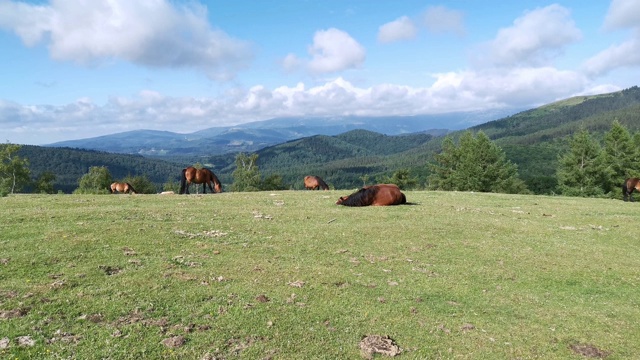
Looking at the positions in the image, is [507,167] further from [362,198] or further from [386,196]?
[362,198]

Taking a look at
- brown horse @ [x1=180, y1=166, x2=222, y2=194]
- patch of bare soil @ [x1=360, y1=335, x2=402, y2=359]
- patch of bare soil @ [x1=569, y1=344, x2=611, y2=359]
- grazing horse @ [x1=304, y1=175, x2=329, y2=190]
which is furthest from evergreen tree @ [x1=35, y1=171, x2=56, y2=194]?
patch of bare soil @ [x1=569, y1=344, x2=611, y2=359]

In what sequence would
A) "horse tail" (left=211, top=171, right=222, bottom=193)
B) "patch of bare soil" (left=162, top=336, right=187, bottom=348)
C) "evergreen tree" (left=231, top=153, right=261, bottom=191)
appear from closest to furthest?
"patch of bare soil" (left=162, top=336, right=187, bottom=348) < "horse tail" (left=211, top=171, right=222, bottom=193) < "evergreen tree" (left=231, top=153, right=261, bottom=191)

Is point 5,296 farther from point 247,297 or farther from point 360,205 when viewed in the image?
point 360,205

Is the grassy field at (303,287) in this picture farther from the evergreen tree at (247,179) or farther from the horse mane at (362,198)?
the evergreen tree at (247,179)

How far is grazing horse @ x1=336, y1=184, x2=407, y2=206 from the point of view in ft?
59.8

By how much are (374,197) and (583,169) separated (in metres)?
50.8

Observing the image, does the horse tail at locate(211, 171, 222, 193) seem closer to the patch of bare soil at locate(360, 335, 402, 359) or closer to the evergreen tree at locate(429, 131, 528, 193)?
the patch of bare soil at locate(360, 335, 402, 359)

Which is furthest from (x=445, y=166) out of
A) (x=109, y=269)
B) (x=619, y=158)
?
(x=109, y=269)

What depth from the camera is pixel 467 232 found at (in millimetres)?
13281

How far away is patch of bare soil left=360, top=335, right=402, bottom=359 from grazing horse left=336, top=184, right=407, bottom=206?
12.0 metres

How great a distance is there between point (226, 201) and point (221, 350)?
43.9 ft

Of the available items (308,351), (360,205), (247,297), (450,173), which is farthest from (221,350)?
(450,173)

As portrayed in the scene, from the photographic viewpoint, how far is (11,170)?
199ft

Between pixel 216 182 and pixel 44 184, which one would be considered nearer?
pixel 216 182
